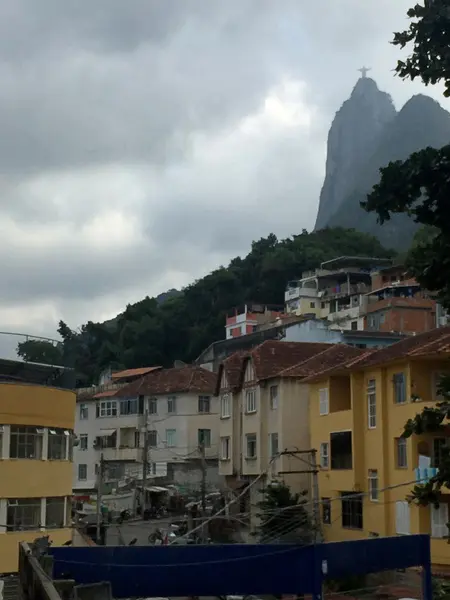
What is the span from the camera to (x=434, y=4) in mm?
10188

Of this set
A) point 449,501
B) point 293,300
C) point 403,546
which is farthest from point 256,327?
point 403,546

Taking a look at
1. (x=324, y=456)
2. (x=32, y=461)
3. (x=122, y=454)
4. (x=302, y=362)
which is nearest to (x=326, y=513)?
(x=324, y=456)

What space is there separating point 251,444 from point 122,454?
61.7 ft

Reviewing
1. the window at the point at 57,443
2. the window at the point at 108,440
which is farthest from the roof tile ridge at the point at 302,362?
the window at the point at 108,440

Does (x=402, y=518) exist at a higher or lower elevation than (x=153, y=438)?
lower

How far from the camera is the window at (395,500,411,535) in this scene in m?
28.5

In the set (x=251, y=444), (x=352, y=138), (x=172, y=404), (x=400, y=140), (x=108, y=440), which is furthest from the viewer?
(x=352, y=138)

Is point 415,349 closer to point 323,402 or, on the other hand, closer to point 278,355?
point 323,402

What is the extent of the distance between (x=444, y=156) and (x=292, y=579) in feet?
22.4

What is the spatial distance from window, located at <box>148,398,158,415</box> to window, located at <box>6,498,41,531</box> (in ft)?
116

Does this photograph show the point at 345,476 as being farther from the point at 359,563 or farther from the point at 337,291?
the point at 337,291

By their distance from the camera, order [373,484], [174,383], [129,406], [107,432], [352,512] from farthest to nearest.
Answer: [107,432] → [129,406] → [174,383] → [352,512] → [373,484]

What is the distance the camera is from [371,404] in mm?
31609

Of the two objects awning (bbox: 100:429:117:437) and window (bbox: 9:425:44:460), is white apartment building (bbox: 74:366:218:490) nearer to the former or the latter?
awning (bbox: 100:429:117:437)
